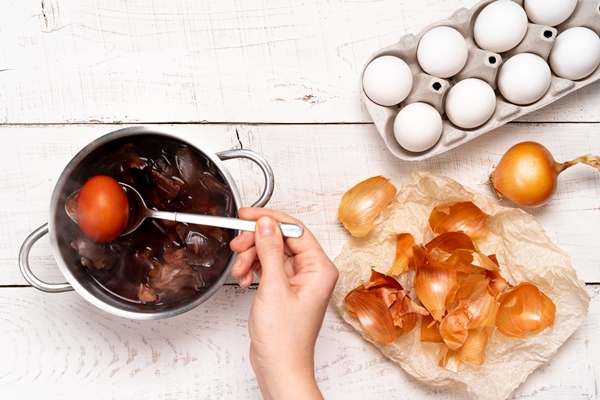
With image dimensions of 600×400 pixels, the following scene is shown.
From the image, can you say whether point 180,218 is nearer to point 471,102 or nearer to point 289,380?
point 289,380

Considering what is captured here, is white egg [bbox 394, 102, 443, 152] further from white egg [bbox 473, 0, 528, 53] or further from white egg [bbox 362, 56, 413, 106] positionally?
white egg [bbox 473, 0, 528, 53]

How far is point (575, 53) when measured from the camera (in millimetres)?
887

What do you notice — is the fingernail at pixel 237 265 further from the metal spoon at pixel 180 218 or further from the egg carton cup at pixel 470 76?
the egg carton cup at pixel 470 76

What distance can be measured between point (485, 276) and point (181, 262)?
49 cm

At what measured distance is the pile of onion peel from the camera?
91 centimetres

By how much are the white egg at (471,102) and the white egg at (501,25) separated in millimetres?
65

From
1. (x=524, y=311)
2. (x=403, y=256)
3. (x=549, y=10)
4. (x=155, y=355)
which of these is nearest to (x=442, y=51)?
(x=549, y=10)

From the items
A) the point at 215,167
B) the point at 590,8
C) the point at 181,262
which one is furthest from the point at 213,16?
the point at 590,8

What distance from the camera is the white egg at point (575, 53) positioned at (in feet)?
2.90

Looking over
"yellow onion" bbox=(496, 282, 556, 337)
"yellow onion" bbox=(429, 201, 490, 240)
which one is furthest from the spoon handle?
"yellow onion" bbox=(496, 282, 556, 337)

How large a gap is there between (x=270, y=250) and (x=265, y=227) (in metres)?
0.03

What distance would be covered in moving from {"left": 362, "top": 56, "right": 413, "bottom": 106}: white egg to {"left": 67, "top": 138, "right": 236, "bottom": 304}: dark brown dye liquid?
0.29 metres

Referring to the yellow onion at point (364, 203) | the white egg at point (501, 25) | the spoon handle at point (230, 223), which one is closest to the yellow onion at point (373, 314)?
the yellow onion at point (364, 203)

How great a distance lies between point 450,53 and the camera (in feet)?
2.88
